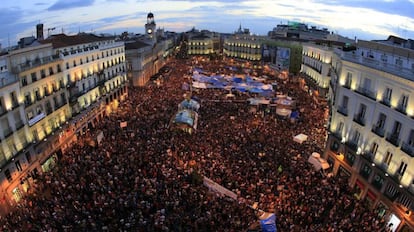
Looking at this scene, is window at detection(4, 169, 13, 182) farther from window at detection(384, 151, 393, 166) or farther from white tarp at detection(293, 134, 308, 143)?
window at detection(384, 151, 393, 166)

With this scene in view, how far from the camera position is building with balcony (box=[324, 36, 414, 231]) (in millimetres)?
19359

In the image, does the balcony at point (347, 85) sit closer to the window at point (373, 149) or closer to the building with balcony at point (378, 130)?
the building with balcony at point (378, 130)

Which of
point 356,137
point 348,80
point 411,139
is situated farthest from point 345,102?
point 411,139

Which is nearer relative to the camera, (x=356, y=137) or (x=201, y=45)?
(x=356, y=137)

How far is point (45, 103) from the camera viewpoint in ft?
96.4

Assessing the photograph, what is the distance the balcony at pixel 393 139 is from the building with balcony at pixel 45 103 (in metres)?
28.1

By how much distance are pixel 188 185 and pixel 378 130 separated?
1464 centimetres

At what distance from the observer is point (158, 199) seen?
19828mm

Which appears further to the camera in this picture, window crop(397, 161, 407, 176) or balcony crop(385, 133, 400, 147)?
balcony crop(385, 133, 400, 147)

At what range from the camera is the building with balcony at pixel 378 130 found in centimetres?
1936

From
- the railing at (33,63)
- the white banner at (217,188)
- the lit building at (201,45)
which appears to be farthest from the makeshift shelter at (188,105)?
the lit building at (201,45)

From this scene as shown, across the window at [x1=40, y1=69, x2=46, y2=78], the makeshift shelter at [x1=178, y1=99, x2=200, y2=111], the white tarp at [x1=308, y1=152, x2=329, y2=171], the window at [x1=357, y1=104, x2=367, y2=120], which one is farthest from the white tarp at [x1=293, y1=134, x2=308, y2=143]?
the window at [x1=40, y1=69, x2=46, y2=78]

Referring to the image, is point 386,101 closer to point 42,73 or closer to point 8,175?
point 8,175

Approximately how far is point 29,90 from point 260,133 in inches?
915
